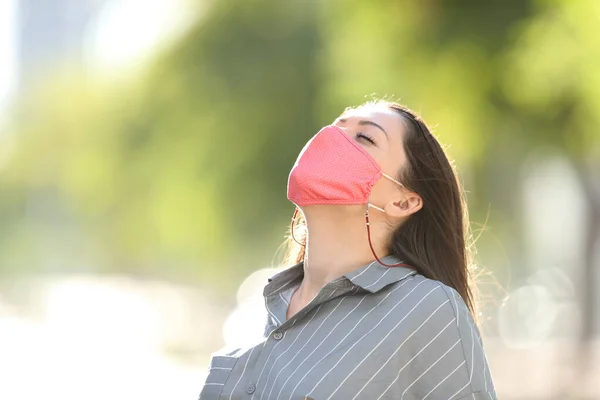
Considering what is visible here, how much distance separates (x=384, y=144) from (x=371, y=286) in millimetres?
520

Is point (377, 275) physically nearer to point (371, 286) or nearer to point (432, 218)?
point (371, 286)

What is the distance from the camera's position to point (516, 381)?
518 inches

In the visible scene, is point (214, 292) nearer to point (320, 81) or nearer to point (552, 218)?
point (552, 218)

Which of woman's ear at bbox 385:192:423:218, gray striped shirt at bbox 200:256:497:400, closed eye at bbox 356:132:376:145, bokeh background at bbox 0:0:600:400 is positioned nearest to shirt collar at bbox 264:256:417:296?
gray striped shirt at bbox 200:256:497:400

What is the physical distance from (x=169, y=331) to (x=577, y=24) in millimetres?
14318

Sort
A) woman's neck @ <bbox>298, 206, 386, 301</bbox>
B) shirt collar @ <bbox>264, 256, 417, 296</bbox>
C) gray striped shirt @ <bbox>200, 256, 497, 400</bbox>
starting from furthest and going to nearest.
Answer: woman's neck @ <bbox>298, 206, 386, 301</bbox>, shirt collar @ <bbox>264, 256, 417, 296</bbox>, gray striped shirt @ <bbox>200, 256, 497, 400</bbox>

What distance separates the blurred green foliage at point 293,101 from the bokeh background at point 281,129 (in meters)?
0.02

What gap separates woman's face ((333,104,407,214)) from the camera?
352 centimetres

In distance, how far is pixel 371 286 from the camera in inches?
128

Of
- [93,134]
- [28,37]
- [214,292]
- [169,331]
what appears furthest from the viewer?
[28,37]

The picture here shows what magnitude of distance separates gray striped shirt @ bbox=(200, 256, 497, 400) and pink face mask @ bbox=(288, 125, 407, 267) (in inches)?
9.0

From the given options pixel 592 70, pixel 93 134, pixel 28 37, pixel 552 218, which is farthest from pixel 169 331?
pixel 28 37

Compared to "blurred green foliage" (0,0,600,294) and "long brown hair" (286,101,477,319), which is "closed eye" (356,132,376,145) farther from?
"blurred green foliage" (0,0,600,294)

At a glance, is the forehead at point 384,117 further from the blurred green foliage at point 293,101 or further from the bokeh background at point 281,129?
the blurred green foliage at point 293,101
